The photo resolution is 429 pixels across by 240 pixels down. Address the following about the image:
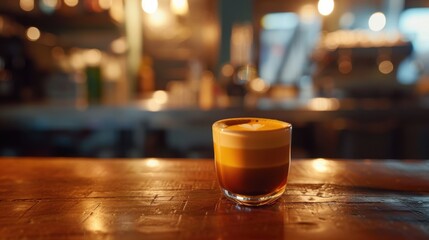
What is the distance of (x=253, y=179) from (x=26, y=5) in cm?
302

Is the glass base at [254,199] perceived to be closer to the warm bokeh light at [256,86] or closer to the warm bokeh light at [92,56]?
the warm bokeh light at [256,86]

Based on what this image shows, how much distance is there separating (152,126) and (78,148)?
31.3 inches

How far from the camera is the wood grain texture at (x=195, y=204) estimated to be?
2.03ft

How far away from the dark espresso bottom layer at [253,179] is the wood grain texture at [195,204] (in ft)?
0.12

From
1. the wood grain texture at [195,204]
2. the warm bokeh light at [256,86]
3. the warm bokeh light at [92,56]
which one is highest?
the warm bokeh light at [92,56]

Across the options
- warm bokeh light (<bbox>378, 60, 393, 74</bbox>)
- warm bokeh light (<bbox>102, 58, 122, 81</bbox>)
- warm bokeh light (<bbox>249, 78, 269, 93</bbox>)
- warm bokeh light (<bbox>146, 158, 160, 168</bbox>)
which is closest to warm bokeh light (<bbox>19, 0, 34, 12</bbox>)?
warm bokeh light (<bbox>102, 58, 122, 81</bbox>)

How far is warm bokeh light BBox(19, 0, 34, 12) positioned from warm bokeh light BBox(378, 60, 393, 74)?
3.56 metres

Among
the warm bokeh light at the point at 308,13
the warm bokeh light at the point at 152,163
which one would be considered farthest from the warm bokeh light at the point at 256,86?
the warm bokeh light at the point at 152,163

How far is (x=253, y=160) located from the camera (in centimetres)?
72

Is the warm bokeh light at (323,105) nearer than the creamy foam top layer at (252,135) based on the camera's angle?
No

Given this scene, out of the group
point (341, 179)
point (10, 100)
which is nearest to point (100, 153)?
point (10, 100)

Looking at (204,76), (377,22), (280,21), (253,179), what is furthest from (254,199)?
(377,22)

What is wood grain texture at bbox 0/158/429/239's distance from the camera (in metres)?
0.62

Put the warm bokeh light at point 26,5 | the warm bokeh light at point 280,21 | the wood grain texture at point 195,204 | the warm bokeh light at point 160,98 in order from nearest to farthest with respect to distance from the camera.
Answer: the wood grain texture at point 195,204
the warm bokeh light at point 26,5
the warm bokeh light at point 160,98
the warm bokeh light at point 280,21
